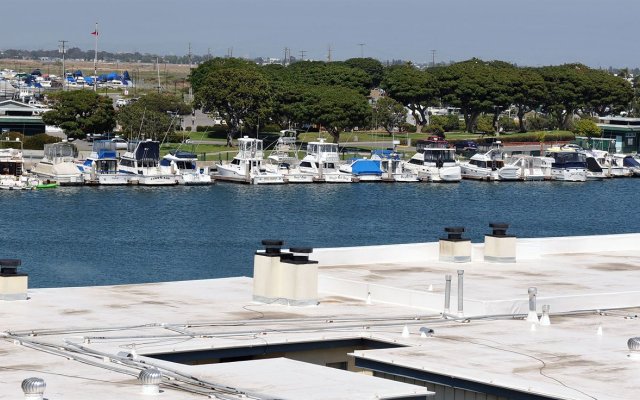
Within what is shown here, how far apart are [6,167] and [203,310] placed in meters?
102

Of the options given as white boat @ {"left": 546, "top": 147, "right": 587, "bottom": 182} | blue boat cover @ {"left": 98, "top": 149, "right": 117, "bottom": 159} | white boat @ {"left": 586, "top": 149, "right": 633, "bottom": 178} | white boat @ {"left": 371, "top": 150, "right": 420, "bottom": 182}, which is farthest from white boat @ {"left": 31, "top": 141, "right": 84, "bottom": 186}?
white boat @ {"left": 586, "top": 149, "right": 633, "bottom": 178}

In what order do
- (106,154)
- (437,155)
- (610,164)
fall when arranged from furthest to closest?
(610,164), (437,155), (106,154)

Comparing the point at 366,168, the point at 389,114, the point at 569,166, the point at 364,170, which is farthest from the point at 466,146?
the point at 364,170

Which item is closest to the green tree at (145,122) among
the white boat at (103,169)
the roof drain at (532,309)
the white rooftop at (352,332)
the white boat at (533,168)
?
the white boat at (103,169)

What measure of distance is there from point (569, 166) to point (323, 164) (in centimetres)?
3167

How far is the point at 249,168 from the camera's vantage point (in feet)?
478

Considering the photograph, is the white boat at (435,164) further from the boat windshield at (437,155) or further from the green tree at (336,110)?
the green tree at (336,110)

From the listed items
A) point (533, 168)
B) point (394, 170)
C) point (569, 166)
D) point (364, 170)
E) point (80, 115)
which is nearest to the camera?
point (364, 170)

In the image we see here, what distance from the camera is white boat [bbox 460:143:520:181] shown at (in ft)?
529

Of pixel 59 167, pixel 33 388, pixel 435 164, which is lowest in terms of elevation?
pixel 59 167

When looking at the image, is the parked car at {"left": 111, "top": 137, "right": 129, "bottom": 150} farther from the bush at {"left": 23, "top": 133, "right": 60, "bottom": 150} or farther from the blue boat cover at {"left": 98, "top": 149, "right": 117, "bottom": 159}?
the blue boat cover at {"left": 98, "top": 149, "right": 117, "bottom": 159}

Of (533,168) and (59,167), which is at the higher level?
(59,167)

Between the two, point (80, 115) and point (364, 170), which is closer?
point (364, 170)

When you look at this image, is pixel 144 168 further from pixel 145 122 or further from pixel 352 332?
pixel 352 332
